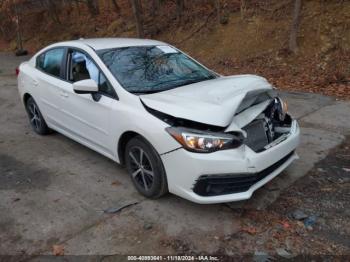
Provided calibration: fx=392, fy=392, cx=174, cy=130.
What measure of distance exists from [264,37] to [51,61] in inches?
276

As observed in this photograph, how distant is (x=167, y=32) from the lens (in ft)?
46.7

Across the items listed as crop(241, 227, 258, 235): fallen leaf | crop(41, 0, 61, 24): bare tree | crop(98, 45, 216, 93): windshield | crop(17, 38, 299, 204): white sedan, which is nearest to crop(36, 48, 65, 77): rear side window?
crop(17, 38, 299, 204): white sedan

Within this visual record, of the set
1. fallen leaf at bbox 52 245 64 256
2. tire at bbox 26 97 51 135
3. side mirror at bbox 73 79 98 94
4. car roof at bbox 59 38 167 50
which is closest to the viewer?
fallen leaf at bbox 52 245 64 256

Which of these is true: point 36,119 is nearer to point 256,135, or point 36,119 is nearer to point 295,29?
point 256,135

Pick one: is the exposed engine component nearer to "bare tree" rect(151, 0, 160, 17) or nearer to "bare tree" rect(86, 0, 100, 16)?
"bare tree" rect(151, 0, 160, 17)

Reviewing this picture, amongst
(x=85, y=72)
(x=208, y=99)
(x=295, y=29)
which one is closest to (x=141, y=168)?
(x=208, y=99)

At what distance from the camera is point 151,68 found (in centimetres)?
479

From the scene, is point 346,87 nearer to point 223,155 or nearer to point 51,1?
point 223,155

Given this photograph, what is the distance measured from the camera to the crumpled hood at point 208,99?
143 inches

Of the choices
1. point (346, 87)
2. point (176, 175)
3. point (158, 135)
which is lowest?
point (346, 87)

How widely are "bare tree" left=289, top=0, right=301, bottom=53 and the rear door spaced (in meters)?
6.48

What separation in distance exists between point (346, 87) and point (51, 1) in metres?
16.5

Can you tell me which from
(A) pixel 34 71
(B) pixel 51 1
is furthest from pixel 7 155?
(B) pixel 51 1

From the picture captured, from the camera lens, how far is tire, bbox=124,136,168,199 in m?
3.88
